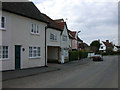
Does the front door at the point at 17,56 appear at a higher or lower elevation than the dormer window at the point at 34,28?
lower

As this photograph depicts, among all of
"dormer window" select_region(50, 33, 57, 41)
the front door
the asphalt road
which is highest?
"dormer window" select_region(50, 33, 57, 41)

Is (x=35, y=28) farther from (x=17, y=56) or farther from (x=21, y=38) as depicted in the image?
(x=17, y=56)

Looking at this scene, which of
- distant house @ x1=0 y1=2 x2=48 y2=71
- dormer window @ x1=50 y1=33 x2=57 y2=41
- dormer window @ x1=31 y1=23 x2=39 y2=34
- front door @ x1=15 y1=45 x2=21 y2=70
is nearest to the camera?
distant house @ x1=0 y1=2 x2=48 y2=71

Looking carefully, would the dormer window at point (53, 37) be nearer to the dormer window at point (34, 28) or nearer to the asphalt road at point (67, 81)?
the dormer window at point (34, 28)

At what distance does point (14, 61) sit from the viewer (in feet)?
48.3

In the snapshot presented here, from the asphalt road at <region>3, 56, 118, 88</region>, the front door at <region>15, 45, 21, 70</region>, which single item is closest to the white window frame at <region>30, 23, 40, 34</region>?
the front door at <region>15, 45, 21, 70</region>

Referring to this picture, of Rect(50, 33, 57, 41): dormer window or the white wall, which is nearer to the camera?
the white wall

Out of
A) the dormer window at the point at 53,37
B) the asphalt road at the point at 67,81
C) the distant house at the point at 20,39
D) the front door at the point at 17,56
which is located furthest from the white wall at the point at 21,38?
the asphalt road at the point at 67,81

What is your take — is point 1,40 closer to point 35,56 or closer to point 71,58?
point 35,56

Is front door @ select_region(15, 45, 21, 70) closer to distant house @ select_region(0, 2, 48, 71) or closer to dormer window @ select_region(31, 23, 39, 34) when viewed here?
distant house @ select_region(0, 2, 48, 71)

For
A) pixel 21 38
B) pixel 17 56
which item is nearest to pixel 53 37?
pixel 21 38

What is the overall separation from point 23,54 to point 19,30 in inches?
102

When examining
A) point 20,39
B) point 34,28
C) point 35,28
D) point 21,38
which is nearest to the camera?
point 20,39

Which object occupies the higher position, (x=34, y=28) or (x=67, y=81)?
(x=34, y=28)
